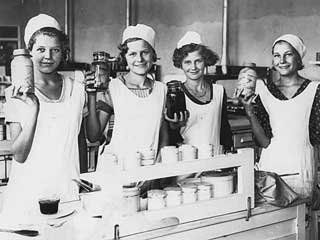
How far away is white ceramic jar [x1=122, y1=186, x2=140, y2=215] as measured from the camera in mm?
2205

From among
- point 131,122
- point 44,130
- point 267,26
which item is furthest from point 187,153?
point 267,26

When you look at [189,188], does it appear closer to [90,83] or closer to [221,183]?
[221,183]

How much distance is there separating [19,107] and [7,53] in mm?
7610

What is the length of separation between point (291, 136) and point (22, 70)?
1.71 metres

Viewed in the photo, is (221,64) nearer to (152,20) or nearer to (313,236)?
(152,20)

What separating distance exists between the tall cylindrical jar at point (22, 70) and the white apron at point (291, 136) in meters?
1.51

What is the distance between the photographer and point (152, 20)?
7.41m

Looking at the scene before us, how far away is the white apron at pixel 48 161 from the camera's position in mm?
2746

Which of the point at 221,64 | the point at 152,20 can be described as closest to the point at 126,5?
the point at 152,20

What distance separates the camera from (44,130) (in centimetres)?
276

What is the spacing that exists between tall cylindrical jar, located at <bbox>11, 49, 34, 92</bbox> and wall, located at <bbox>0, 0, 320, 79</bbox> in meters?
3.47

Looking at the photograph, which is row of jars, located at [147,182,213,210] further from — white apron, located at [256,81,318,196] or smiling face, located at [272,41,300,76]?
smiling face, located at [272,41,300,76]

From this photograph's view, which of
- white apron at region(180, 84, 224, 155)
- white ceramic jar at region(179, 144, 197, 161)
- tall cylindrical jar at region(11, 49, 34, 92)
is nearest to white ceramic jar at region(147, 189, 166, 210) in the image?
white ceramic jar at region(179, 144, 197, 161)

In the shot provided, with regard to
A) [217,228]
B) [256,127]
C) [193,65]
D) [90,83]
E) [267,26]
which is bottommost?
[217,228]
